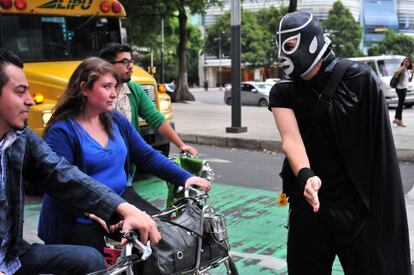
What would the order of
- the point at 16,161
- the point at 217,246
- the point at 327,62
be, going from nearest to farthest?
the point at 16,161
the point at 217,246
the point at 327,62

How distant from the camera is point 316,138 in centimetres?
261

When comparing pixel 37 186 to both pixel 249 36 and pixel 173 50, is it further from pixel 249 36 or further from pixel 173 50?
pixel 249 36

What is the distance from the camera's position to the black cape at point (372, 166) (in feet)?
8.16

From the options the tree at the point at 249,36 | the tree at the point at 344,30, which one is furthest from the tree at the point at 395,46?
the tree at the point at 249,36

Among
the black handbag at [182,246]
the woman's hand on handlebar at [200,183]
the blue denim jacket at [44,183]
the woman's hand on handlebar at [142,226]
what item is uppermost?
the blue denim jacket at [44,183]

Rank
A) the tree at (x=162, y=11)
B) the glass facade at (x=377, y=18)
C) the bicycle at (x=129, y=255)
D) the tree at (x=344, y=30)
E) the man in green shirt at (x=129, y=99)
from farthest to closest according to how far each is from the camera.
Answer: the glass facade at (x=377, y=18) < the tree at (x=344, y=30) < the tree at (x=162, y=11) < the man in green shirt at (x=129, y=99) < the bicycle at (x=129, y=255)

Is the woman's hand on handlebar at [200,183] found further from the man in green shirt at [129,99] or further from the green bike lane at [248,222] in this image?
the green bike lane at [248,222]

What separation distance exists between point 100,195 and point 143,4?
21.3m

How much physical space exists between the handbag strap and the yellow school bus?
4.61m

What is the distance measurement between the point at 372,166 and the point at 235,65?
9.49 m

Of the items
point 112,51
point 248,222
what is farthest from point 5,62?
point 248,222

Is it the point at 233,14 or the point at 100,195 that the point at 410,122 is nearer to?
the point at 233,14

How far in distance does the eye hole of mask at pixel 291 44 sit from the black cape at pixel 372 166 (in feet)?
0.97

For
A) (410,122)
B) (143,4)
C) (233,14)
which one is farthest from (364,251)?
(143,4)
